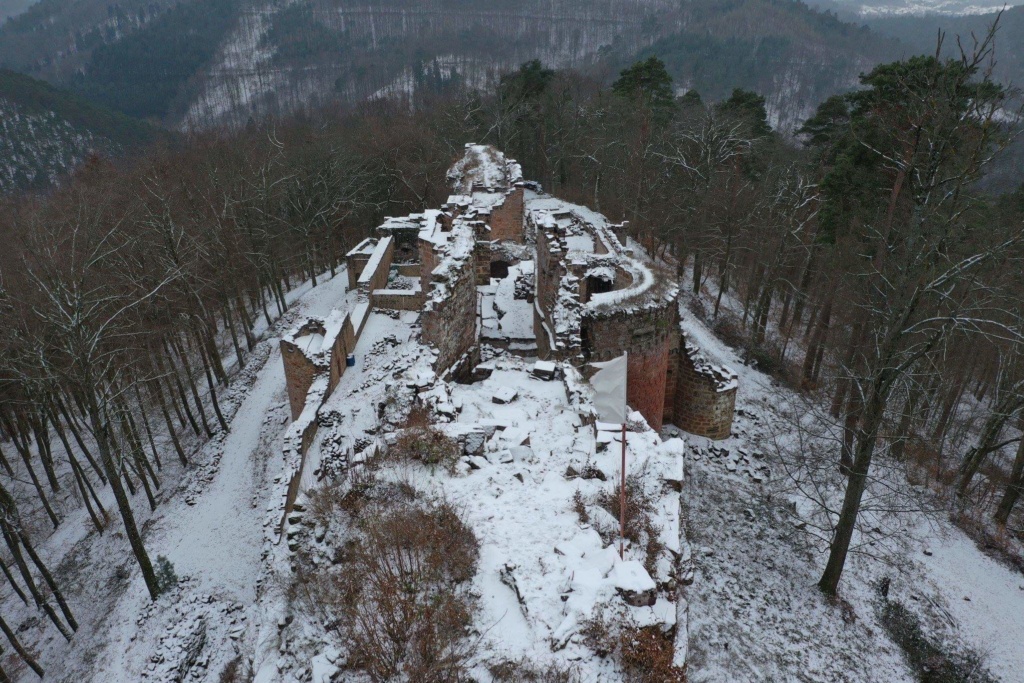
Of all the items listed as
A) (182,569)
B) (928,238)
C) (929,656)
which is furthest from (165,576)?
(928,238)

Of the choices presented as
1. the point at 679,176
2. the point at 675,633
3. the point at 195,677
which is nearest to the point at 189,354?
the point at 195,677

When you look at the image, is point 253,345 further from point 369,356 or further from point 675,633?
point 675,633

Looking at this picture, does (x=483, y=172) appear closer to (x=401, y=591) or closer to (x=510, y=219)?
(x=510, y=219)

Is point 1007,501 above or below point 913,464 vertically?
above

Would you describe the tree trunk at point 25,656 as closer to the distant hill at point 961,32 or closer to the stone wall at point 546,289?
the stone wall at point 546,289

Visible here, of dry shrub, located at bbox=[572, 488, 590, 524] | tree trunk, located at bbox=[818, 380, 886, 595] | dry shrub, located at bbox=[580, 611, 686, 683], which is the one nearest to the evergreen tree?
tree trunk, located at bbox=[818, 380, 886, 595]

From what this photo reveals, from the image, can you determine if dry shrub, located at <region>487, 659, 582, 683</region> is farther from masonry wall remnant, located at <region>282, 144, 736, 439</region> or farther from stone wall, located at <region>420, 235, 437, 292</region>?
stone wall, located at <region>420, 235, 437, 292</region>
